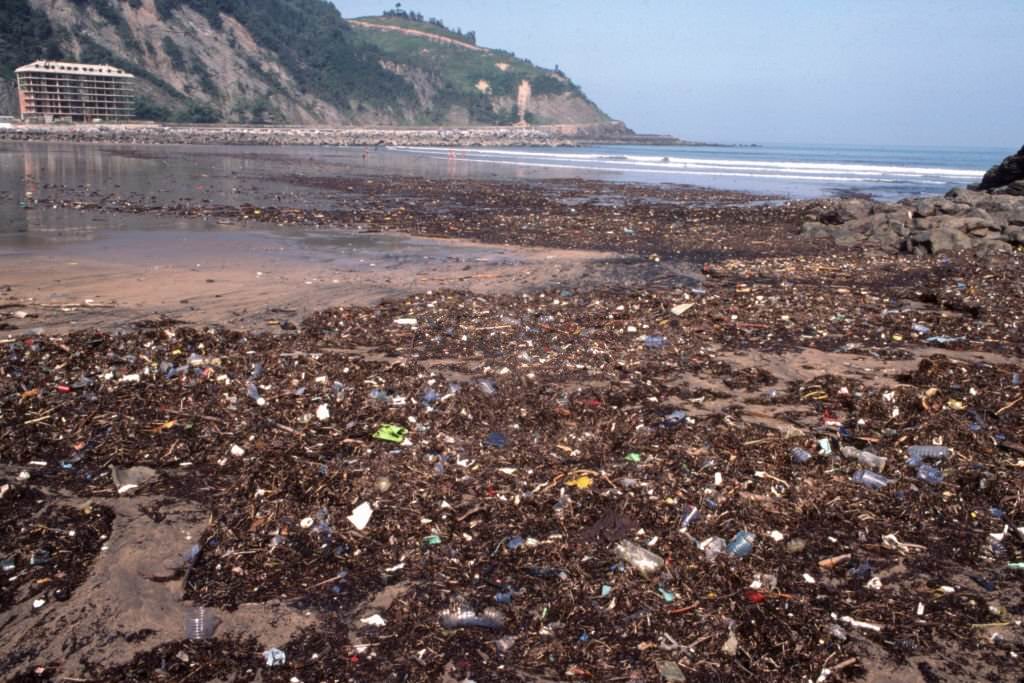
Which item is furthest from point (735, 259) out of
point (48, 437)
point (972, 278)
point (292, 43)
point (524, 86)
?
point (524, 86)

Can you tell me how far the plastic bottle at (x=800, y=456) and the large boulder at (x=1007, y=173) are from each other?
20.6 meters

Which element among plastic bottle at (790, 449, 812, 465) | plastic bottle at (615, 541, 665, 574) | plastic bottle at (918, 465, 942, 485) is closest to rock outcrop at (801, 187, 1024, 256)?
plastic bottle at (918, 465, 942, 485)

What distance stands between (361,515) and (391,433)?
0.95 meters

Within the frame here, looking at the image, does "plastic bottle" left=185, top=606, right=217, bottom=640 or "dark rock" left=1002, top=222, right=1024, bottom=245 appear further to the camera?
"dark rock" left=1002, top=222, right=1024, bottom=245

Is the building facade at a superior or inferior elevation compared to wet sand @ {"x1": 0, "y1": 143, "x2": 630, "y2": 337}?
superior

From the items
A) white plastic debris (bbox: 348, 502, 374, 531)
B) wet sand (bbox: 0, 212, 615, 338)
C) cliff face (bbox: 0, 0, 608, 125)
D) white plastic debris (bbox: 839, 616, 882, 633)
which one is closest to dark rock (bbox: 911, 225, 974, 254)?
wet sand (bbox: 0, 212, 615, 338)

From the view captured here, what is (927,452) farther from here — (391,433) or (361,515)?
(361,515)

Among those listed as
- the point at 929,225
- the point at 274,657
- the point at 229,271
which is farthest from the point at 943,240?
the point at 274,657

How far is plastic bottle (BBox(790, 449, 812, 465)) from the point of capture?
4492 mm

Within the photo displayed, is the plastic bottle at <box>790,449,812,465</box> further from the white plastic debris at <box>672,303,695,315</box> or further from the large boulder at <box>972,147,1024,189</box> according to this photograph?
the large boulder at <box>972,147,1024,189</box>

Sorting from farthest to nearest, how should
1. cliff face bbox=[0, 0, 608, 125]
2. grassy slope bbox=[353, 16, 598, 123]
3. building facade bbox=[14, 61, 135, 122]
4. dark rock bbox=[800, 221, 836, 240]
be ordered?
grassy slope bbox=[353, 16, 598, 123]
cliff face bbox=[0, 0, 608, 125]
building facade bbox=[14, 61, 135, 122]
dark rock bbox=[800, 221, 836, 240]

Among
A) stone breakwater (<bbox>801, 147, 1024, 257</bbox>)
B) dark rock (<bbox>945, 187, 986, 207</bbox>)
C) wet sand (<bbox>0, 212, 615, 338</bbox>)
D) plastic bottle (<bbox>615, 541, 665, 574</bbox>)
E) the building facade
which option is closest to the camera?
plastic bottle (<bbox>615, 541, 665, 574</bbox>)

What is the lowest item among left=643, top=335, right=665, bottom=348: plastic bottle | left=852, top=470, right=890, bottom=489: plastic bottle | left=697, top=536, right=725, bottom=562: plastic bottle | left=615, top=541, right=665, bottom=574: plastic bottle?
left=615, top=541, right=665, bottom=574: plastic bottle

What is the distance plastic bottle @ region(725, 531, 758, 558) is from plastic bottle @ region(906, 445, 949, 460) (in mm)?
1601
